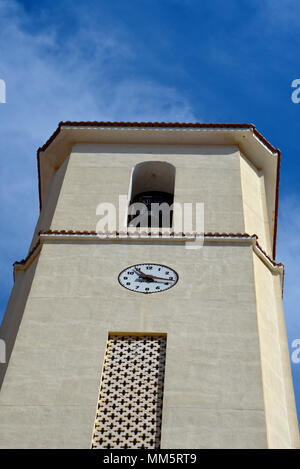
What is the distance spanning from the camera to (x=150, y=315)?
1373 centimetres

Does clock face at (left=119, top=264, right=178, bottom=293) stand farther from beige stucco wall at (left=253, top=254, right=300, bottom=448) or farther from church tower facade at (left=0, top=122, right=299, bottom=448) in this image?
beige stucco wall at (left=253, top=254, right=300, bottom=448)

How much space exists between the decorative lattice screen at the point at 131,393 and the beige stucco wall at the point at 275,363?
158 cm

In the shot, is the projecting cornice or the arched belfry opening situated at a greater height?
the arched belfry opening

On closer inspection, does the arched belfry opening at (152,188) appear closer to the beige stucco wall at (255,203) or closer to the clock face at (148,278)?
the beige stucco wall at (255,203)

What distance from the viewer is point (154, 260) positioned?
15.1m

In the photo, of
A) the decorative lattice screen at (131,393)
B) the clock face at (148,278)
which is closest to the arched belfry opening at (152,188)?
the clock face at (148,278)

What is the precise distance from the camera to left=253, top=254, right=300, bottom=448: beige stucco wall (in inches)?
486

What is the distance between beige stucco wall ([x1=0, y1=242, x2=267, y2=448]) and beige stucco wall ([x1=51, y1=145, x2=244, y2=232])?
1235 millimetres

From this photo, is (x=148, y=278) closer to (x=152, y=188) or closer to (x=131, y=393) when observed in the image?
(x=131, y=393)

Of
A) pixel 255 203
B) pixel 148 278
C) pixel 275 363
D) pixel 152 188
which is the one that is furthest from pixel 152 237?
pixel 275 363

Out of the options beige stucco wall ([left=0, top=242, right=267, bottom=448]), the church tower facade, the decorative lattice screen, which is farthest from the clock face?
the decorative lattice screen

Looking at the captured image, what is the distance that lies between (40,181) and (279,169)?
565 centimetres

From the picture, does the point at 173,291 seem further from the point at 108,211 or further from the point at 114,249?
the point at 108,211

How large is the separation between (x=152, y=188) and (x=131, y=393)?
7.04 metres
